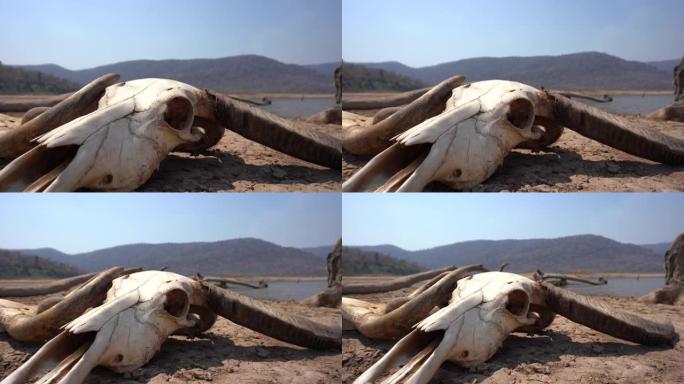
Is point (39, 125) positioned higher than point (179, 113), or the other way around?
point (179, 113)

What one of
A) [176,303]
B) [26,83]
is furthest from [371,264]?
[26,83]

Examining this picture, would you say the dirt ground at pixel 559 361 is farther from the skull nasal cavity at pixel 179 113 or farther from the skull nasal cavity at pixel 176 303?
the skull nasal cavity at pixel 179 113

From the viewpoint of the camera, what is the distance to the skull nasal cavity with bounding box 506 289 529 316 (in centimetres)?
578

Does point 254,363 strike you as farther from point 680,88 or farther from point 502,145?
point 680,88

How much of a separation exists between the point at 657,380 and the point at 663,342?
0.67m

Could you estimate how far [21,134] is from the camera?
5359 mm

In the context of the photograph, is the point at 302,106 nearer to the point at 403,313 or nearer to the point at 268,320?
the point at 268,320

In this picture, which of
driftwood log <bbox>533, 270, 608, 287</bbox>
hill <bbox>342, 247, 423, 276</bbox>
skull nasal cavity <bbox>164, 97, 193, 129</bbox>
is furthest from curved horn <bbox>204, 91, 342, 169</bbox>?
driftwood log <bbox>533, 270, 608, 287</bbox>

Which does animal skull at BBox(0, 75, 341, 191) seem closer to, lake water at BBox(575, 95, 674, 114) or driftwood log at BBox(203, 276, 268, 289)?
driftwood log at BBox(203, 276, 268, 289)

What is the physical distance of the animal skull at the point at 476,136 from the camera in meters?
5.23

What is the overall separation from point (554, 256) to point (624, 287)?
78 cm

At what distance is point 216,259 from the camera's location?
25.2 ft

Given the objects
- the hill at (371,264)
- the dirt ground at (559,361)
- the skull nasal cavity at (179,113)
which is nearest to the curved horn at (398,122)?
the hill at (371,264)

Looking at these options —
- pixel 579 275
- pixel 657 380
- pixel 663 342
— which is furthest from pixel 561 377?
pixel 579 275
